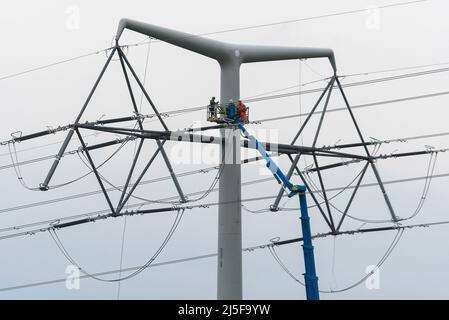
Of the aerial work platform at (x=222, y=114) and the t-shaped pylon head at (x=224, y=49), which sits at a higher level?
the t-shaped pylon head at (x=224, y=49)

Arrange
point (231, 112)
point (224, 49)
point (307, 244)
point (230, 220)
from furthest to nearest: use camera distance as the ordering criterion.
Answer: point (224, 49), point (230, 220), point (231, 112), point (307, 244)

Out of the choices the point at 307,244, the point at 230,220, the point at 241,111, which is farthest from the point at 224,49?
the point at 307,244

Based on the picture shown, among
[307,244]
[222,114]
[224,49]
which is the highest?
[224,49]

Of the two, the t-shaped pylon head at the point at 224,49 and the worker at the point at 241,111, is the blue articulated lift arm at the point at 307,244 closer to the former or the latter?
the worker at the point at 241,111

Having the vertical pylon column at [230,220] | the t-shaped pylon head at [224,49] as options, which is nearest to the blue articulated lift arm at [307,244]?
the vertical pylon column at [230,220]

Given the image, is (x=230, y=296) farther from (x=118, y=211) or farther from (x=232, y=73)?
(x=232, y=73)

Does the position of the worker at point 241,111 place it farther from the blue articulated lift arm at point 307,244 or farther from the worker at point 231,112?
the blue articulated lift arm at point 307,244

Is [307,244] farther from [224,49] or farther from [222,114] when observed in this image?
[224,49]

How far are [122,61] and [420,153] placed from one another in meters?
20.9

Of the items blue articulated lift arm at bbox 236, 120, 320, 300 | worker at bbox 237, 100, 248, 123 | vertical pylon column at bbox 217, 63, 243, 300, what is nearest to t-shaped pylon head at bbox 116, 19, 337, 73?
vertical pylon column at bbox 217, 63, 243, 300

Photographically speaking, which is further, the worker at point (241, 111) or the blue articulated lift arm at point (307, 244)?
the worker at point (241, 111)

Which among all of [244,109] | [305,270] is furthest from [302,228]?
[244,109]

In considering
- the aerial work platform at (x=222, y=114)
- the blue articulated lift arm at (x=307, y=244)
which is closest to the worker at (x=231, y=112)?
the aerial work platform at (x=222, y=114)

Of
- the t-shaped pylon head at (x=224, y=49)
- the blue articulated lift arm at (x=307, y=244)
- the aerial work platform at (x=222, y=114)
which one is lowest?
the blue articulated lift arm at (x=307, y=244)
